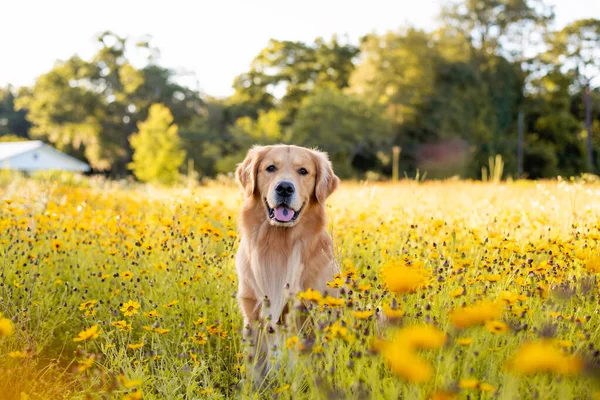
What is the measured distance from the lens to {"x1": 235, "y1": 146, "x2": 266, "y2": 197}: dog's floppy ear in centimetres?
371

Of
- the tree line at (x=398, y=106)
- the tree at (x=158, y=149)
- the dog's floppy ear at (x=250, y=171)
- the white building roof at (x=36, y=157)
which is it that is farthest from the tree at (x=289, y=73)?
the dog's floppy ear at (x=250, y=171)

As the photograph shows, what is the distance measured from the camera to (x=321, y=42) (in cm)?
4375

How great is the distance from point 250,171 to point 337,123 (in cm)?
3352

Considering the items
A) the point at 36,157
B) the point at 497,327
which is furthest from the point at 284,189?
the point at 36,157

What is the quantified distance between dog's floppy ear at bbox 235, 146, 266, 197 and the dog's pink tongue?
0.99ft

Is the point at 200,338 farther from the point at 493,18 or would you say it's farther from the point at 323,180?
the point at 493,18

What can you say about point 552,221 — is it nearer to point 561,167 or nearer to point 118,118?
point 561,167

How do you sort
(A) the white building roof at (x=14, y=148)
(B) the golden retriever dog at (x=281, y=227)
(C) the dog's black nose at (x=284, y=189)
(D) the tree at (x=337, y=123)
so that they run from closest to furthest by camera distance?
(B) the golden retriever dog at (x=281, y=227) < (C) the dog's black nose at (x=284, y=189) < (D) the tree at (x=337, y=123) < (A) the white building roof at (x=14, y=148)

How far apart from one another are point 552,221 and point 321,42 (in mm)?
41080

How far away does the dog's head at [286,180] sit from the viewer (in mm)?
3467

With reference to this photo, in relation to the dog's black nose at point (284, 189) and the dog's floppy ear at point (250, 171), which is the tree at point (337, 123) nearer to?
the dog's floppy ear at point (250, 171)

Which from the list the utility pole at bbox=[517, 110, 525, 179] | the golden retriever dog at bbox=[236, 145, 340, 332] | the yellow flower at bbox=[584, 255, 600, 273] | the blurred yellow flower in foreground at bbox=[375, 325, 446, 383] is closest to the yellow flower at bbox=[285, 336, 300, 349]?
the blurred yellow flower in foreground at bbox=[375, 325, 446, 383]

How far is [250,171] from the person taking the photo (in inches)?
148

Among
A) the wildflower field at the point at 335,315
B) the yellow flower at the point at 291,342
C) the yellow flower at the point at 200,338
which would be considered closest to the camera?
the wildflower field at the point at 335,315
